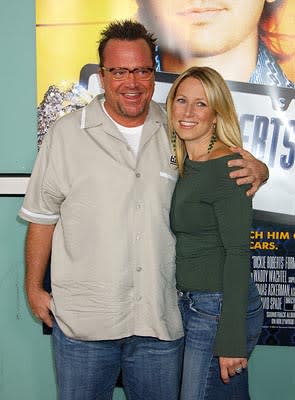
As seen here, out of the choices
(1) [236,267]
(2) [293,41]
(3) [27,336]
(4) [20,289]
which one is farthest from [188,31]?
(3) [27,336]

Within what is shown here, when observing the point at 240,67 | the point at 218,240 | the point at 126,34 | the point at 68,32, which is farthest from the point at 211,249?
the point at 68,32

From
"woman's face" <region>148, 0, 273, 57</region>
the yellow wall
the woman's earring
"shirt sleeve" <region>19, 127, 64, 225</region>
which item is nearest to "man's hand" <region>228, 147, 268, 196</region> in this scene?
the woman's earring

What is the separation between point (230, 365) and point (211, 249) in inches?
11.8

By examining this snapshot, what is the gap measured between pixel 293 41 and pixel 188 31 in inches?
14.5

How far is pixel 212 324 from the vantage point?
4.86ft

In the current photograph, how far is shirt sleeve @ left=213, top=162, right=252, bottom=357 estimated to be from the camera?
1421mm

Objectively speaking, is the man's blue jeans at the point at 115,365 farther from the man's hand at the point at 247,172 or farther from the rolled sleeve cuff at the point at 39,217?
the man's hand at the point at 247,172

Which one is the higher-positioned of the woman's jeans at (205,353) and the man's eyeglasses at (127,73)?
the man's eyeglasses at (127,73)

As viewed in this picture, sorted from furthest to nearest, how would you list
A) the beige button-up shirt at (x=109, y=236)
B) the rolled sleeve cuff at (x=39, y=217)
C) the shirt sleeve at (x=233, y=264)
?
→ the rolled sleeve cuff at (x=39, y=217), the beige button-up shirt at (x=109, y=236), the shirt sleeve at (x=233, y=264)

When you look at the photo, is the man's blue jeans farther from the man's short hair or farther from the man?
the man's short hair

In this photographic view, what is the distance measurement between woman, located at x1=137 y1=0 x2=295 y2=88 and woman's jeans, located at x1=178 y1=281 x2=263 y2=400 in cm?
86

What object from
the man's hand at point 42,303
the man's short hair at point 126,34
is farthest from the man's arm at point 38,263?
the man's short hair at point 126,34

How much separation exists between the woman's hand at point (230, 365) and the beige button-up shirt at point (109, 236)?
0.20m

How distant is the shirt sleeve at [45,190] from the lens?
1.62 metres
